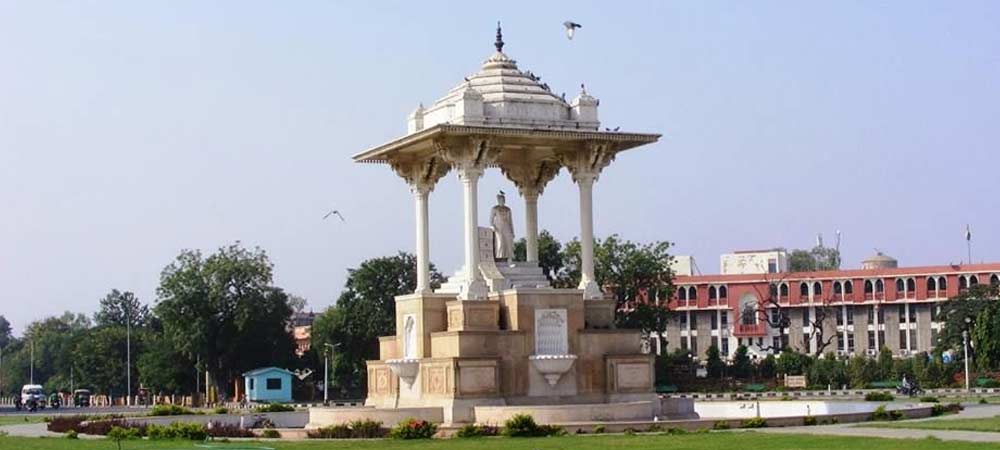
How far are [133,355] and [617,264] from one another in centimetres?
4590

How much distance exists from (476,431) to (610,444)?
5262mm

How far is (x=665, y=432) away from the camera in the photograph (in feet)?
107

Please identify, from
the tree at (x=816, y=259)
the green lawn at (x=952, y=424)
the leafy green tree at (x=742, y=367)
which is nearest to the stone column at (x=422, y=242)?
the green lawn at (x=952, y=424)

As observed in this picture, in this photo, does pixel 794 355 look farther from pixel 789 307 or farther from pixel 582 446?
pixel 582 446

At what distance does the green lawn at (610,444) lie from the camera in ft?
87.4

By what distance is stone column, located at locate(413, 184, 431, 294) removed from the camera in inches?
1673

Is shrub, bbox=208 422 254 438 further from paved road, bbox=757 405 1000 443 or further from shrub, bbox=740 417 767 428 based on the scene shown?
paved road, bbox=757 405 1000 443

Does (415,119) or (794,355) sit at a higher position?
(415,119)

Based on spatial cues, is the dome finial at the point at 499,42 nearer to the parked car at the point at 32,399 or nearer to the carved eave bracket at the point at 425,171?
the carved eave bracket at the point at 425,171

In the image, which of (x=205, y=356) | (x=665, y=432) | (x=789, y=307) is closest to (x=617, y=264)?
(x=205, y=356)

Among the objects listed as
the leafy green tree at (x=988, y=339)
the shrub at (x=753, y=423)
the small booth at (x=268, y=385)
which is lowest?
the shrub at (x=753, y=423)

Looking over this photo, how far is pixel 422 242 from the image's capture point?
42.9 metres

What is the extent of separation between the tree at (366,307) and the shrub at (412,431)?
55254 millimetres

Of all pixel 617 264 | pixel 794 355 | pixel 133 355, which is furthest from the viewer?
pixel 133 355
